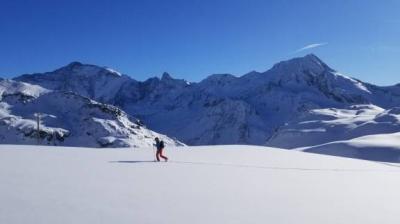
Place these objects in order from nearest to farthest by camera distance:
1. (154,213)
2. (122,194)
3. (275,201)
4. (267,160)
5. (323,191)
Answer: (154,213) < (122,194) < (275,201) < (323,191) < (267,160)

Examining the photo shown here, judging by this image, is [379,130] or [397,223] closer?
[397,223]

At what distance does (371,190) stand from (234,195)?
7.31 metres

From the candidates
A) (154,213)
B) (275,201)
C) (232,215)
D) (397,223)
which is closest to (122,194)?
(154,213)

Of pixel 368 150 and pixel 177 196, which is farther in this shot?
pixel 368 150

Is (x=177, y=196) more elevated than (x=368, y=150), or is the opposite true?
(x=368, y=150)

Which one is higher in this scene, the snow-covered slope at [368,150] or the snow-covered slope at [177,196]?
the snow-covered slope at [368,150]

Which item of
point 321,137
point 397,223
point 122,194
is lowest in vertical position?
point 397,223

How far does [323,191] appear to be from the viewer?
1830 cm

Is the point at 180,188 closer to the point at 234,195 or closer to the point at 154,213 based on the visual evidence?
the point at 234,195

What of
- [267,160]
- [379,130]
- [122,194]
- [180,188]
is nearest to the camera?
[122,194]

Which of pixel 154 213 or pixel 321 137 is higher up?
pixel 321 137

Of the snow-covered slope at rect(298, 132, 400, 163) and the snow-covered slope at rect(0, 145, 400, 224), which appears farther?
the snow-covered slope at rect(298, 132, 400, 163)

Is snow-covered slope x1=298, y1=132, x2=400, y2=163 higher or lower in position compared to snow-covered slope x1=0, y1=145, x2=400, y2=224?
higher

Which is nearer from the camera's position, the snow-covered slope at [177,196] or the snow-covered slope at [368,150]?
the snow-covered slope at [177,196]
